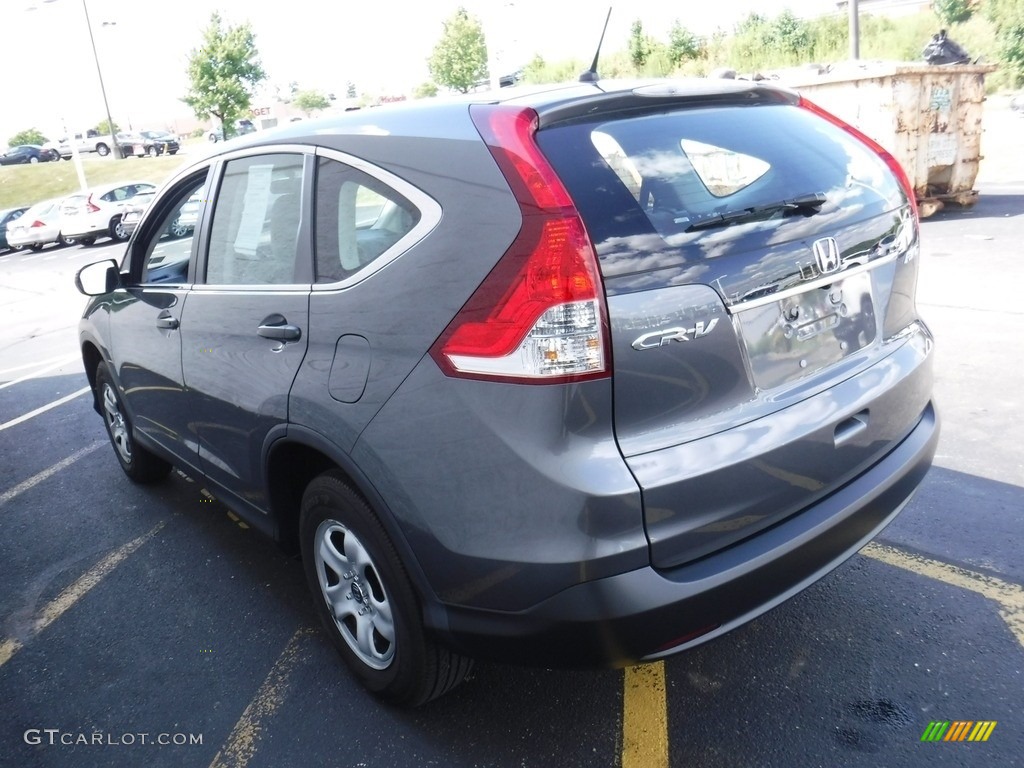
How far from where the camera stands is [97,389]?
489 cm

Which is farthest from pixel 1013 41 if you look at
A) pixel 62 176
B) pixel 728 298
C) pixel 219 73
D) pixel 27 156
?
pixel 27 156

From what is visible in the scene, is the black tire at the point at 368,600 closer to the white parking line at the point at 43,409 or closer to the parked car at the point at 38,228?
the white parking line at the point at 43,409

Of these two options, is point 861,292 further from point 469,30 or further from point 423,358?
point 469,30

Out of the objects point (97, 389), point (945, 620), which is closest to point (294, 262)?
point (945, 620)

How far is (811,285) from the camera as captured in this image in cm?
219

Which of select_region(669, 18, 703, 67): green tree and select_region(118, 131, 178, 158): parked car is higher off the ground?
select_region(669, 18, 703, 67): green tree

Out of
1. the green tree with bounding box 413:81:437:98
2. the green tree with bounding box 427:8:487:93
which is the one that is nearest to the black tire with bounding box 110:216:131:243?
the green tree with bounding box 427:8:487:93

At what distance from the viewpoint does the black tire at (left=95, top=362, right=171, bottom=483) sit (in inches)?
179

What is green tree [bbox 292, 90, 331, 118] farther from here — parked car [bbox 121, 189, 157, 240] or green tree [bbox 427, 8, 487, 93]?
parked car [bbox 121, 189, 157, 240]

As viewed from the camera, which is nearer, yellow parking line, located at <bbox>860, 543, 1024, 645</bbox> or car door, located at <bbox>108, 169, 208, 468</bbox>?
yellow parking line, located at <bbox>860, 543, 1024, 645</bbox>

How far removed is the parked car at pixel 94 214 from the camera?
2181 cm

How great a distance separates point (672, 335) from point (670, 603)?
2.08 feet

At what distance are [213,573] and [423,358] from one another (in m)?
2.16

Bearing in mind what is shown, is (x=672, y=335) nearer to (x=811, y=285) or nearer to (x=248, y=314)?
(x=811, y=285)
